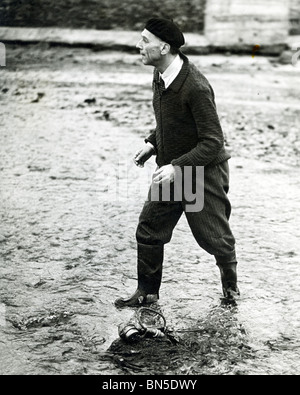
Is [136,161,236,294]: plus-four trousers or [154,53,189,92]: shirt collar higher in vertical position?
[154,53,189,92]: shirt collar

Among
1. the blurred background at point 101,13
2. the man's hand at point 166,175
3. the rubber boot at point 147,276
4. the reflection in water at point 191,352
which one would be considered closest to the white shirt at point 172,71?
the man's hand at point 166,175

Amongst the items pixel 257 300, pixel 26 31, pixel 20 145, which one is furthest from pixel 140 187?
pixel 26 31

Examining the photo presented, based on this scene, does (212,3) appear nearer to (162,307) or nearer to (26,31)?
(26,31)

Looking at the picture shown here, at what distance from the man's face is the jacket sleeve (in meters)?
0.24

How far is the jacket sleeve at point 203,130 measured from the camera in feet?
9.87

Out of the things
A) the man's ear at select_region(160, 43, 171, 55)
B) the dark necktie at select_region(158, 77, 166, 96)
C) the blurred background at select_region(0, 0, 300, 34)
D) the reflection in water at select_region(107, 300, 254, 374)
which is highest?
the man's ear at select_region(160, 43, 171, 55)

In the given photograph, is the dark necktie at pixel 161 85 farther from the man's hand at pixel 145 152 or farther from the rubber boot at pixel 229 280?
the rubber boot at pixel 229 280

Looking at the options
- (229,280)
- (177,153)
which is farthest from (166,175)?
(229,280)

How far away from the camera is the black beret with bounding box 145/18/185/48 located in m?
3.02

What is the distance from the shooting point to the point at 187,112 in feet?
10.1

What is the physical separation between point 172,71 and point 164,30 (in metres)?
0.19

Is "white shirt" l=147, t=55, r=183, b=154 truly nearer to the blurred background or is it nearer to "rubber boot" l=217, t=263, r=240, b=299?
"rubber boot" l=217, t=263, r=240, b=299

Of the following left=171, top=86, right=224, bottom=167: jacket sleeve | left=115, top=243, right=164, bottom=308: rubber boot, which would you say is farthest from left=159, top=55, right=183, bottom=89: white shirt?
left=115, top=243, right=164, bottom=308: rubber boot

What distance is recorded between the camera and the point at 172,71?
3.08 meters
